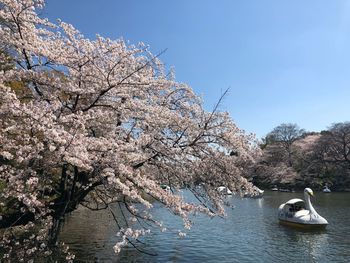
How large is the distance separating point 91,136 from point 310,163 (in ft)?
223

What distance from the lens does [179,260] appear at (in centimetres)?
1541

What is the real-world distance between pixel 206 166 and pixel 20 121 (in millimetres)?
5576

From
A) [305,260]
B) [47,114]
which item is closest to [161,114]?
[47,114]

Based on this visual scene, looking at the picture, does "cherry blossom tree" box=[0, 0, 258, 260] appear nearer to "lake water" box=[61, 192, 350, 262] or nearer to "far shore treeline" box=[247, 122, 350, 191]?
"lake water" box=[61, 192, 350, 262]

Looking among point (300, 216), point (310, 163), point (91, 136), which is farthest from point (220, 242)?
point (310, 163)

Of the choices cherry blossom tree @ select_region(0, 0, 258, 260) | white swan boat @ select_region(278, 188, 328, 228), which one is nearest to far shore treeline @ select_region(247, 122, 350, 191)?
white swan boat @ select_region(278, 188, 328, 228)

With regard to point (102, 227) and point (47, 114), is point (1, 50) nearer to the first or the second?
point (47, 114)

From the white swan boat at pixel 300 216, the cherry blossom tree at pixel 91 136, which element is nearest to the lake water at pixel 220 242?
the white swan boat at pixel 300 216

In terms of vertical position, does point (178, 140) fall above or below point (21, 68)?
below

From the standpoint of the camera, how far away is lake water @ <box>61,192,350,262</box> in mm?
16031

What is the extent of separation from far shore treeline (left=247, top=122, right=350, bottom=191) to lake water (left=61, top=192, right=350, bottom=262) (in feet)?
137

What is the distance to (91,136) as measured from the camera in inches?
376

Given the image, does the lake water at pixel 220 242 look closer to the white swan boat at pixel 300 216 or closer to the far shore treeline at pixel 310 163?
the white swan boat at pixel 300 216

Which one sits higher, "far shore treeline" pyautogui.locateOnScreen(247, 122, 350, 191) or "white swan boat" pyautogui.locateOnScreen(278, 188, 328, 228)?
"far shore treeline" pyautogui.locateOnScreen(247, 122, 350, 191)
